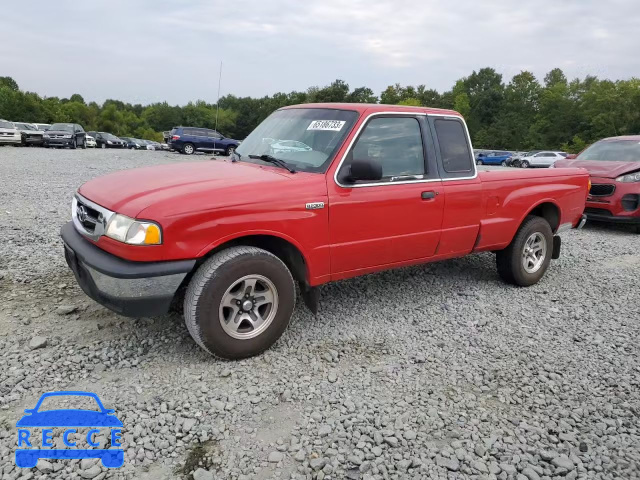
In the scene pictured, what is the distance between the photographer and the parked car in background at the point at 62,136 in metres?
26.3

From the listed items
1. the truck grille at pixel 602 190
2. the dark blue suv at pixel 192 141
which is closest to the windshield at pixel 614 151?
the truck grille at pixel 602 190

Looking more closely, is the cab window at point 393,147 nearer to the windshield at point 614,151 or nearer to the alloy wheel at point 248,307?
the alloy wheel at point 248,307

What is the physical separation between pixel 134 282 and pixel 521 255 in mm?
3970

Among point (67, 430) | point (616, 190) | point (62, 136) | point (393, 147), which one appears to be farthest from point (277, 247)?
point (62, 136)

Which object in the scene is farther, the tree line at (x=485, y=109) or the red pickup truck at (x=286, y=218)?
the tree line at (x=485, y=109)

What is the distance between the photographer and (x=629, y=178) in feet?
27.6

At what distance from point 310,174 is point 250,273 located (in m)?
0.94

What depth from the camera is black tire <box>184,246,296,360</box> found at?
3119 mm

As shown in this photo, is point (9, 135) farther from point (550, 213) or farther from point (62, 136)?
point (550, 213)

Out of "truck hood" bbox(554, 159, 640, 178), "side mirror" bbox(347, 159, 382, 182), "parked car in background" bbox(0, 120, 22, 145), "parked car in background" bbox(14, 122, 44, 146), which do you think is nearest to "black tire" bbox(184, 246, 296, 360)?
"side mirror" bbox(347, 159, 382, 182)

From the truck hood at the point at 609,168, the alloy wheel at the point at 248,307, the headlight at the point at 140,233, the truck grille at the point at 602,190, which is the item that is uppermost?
the truck hood at the point at 609,168

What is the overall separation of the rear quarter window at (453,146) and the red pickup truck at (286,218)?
0.01 meters

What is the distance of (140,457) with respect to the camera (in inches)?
95.2

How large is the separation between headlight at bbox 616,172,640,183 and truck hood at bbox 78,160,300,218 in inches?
286
